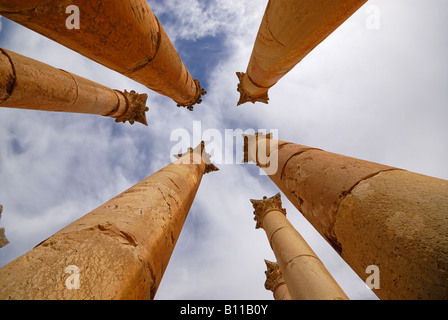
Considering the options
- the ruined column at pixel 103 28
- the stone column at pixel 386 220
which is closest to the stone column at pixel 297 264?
the stone column at pixel 386 220

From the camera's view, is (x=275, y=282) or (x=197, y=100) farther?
(x=197, y=100)

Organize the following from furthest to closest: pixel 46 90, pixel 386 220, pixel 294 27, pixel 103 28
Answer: pixel 46 90 < pixel 294 27 < pixel 103 28 < pixel 386 220

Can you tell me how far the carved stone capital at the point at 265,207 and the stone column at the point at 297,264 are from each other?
2.0 inches

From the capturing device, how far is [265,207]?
10953 millimetres

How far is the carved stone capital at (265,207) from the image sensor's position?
10.9 metres

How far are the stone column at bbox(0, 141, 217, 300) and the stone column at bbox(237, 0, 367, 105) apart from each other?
15.7 ft

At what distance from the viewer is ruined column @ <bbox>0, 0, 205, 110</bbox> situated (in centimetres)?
278

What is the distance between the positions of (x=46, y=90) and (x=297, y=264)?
30.0 ft

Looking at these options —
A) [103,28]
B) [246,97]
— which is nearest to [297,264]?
[103,28]

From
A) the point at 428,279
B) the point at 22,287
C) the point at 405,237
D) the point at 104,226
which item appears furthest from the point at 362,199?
the point at 22,287

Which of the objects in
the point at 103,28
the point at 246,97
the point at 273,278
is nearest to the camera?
the point at 103,28

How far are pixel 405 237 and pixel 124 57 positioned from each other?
17.5 ft

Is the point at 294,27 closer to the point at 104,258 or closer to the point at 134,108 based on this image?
the point at 104,258

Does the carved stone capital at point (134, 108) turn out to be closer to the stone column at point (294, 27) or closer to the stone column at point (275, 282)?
the stone column at point (294, 27)
